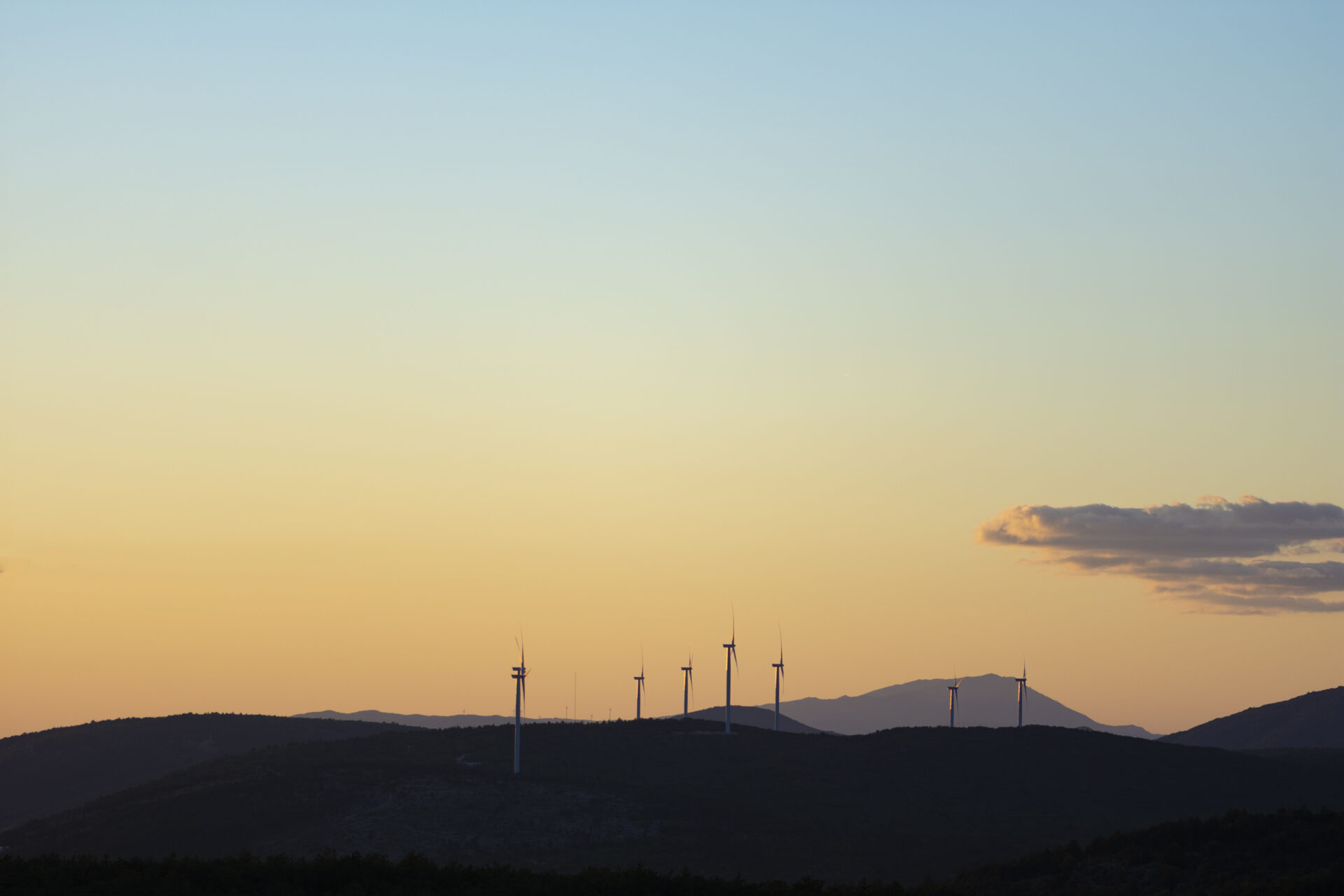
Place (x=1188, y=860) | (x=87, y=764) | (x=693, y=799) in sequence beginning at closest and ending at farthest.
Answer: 1. (x=1188, y=860)
2. (x=693, y=799)
3. (x=87, y=764)

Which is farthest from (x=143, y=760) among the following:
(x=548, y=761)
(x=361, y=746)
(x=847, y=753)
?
(x=847, y=753)

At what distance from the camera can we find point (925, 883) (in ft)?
240

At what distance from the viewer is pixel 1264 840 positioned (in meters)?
77.9

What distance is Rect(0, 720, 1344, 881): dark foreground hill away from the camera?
353 ft

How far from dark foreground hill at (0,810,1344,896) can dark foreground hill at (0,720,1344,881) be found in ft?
59.6

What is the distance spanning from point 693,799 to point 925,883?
5392 centimetres

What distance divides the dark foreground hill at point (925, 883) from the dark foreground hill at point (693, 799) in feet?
59.6

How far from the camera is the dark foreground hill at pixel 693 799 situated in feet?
353

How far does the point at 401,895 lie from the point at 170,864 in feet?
42.7

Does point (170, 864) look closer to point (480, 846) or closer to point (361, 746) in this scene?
point (480, 846)

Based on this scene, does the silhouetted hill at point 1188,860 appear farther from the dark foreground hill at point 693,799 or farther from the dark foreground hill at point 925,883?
the dark foreground hill at point 693,799

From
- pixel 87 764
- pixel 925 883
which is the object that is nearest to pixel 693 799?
pixel 925 883

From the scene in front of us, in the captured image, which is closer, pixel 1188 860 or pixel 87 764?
pixel 1188 860

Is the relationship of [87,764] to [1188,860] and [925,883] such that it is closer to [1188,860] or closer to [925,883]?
[925,883]
